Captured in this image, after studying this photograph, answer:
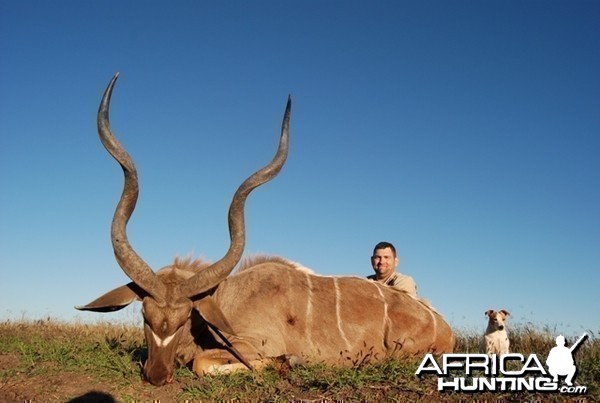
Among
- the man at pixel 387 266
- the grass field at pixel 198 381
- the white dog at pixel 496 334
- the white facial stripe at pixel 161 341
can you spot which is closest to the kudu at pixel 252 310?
the white facial stripe at pixel 161 341

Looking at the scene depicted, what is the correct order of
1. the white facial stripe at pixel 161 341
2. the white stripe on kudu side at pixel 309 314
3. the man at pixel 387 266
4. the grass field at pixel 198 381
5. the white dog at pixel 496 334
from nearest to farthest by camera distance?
the grass field at pixel 198 381 → the white facial stripe at pixel 161 341 → the white stripe on kudu side at pixel 309 314 → the white dog at pixel 496 334 → the man at pixel 387 266

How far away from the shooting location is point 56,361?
6066 millimetres

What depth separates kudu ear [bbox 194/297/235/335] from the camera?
18.0ft

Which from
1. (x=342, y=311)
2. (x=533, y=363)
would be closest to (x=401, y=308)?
(x=342, y=311)

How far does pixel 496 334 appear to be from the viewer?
7.98m

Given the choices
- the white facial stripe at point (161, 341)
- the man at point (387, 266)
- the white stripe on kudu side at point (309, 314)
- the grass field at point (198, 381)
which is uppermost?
→ the man at point (387, 266)

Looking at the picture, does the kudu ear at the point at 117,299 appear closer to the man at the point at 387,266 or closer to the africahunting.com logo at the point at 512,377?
the africahunting.com logo at the point at 512,377

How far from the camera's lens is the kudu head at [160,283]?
17.4ft

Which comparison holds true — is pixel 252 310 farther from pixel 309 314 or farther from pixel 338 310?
pixel 338 310

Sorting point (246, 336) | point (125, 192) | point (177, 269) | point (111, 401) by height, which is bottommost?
point (111, 401)

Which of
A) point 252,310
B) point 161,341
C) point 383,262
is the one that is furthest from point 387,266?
point 161,341

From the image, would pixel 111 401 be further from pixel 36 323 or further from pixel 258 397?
pixel 36 323

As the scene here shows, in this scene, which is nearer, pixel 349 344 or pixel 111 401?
pixel 111 401

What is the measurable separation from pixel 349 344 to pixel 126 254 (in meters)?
2.35
